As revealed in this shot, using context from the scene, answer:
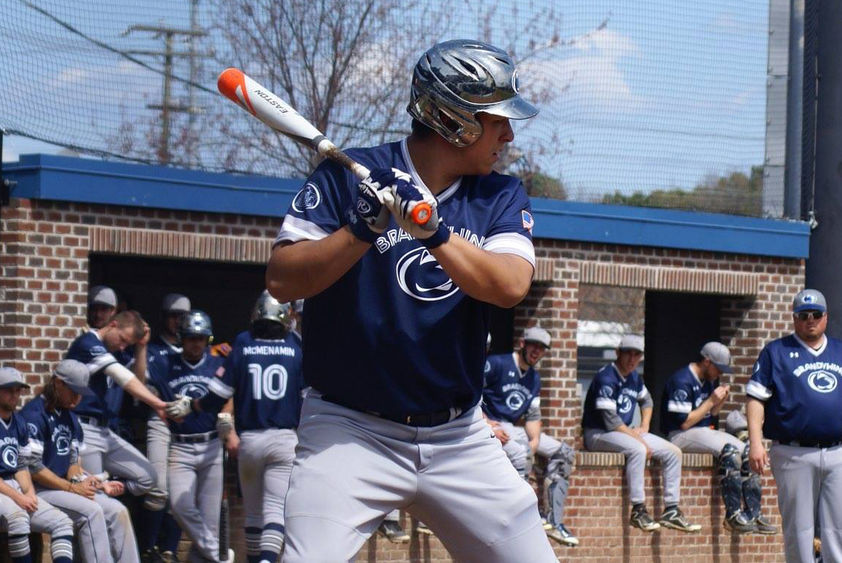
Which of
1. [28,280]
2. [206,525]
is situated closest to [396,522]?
[206,525]

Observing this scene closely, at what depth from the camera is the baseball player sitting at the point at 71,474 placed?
870 cm

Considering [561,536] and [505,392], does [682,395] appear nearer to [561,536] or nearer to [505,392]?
[561,536]

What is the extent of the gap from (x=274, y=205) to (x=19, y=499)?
Answer: 10.7 ft

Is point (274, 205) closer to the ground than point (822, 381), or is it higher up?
higher up

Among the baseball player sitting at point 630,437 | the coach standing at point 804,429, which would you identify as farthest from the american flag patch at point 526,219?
the baseball player sitting at point 630,437

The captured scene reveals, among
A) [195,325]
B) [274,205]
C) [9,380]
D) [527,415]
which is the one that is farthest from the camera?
[527,415]

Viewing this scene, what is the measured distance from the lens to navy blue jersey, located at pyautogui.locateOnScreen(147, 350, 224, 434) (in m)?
9.94

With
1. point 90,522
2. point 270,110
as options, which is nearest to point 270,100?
point 270,110

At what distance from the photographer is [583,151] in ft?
40.1

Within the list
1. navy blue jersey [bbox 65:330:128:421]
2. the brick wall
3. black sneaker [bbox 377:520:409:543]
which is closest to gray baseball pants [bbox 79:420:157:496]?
navy blue jersey [bbox 65:330:128:421]

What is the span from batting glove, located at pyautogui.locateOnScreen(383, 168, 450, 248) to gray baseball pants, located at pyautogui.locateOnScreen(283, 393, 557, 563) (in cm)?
64

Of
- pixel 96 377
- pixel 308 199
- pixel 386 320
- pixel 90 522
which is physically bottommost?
pixel 90 522

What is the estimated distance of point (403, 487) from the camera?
383cm

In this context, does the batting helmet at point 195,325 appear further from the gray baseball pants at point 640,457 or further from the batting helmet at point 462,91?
the batting helmet at point 462,91
